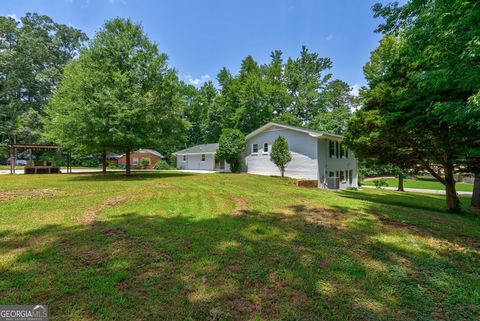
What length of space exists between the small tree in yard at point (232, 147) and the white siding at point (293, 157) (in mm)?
1040

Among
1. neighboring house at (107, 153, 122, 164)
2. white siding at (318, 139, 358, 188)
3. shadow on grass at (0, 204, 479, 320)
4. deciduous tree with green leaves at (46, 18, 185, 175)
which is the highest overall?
deciduous tree with green leaves at (46, 18, 185, 175)

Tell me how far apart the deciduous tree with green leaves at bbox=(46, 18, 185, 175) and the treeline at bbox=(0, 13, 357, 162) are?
61mm

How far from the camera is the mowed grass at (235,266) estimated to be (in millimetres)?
2562

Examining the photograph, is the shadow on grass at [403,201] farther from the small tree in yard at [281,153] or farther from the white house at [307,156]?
the small tree in yard at [281,153]

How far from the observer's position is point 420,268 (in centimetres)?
359

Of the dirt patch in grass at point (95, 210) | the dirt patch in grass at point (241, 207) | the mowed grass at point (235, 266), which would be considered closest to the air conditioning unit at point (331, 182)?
the dirt patch in grass at point (241, 207)

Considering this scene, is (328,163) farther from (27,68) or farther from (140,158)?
(27,68)

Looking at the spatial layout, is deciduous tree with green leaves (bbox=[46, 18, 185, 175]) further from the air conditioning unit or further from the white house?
the air conditioning unit

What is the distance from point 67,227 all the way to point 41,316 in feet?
10.3

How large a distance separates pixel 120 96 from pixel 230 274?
1491cm

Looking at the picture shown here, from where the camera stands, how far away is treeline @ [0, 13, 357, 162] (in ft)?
47.3

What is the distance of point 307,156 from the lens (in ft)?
60.5

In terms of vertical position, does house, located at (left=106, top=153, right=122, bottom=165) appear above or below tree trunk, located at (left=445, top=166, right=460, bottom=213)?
above

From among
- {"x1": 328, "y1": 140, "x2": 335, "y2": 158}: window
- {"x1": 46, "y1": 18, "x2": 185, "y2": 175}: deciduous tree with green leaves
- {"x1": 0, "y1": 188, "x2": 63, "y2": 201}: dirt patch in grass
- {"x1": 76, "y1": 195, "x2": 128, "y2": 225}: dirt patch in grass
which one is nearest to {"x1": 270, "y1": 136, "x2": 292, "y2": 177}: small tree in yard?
{"x1": 328, "y1": 140, "x2": 335, "y2": 158}: window
